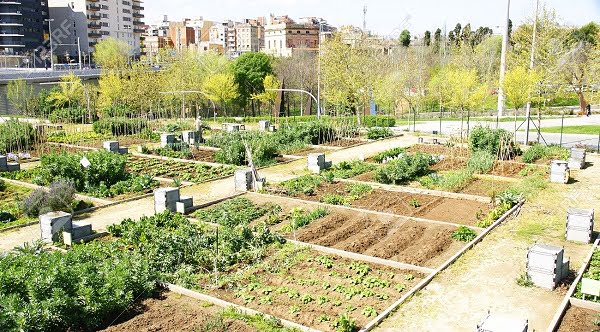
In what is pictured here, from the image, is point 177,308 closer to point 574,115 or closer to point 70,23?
point 574,115

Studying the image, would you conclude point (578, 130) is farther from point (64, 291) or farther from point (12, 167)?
point (64, 291)

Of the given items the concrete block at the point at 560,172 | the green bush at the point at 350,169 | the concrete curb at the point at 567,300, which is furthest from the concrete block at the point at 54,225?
the concrete block at the point at 560,172

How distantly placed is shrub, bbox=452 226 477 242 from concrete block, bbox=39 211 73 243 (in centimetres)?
897

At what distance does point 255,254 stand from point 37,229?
252 inches

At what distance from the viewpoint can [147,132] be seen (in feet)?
101

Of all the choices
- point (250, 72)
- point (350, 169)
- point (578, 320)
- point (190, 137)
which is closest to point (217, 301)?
point (578, 320)

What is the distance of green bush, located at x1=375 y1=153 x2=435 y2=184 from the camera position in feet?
61.4

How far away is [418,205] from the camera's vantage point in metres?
16.0

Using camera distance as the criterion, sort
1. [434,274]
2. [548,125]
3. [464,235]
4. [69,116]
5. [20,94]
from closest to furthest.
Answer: [434,274] → [464,235] → [548,125] → [69,116] → [20,94]

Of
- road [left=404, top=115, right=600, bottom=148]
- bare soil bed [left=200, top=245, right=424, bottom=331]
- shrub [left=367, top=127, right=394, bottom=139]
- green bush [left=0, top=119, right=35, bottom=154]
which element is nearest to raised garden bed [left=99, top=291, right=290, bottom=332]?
bare soil bed [left=200, top=245, right=424, bottom=331]

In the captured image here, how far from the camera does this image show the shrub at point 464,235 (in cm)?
1289

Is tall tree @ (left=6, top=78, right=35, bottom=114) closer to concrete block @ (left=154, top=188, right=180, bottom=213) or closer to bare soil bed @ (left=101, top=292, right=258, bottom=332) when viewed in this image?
concrete block @ (left=154, top=188, right=180, bottom=213)

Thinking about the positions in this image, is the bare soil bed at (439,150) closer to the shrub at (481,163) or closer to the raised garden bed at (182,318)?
the shrub at (481,163)

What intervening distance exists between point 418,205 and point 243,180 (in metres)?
5.57
